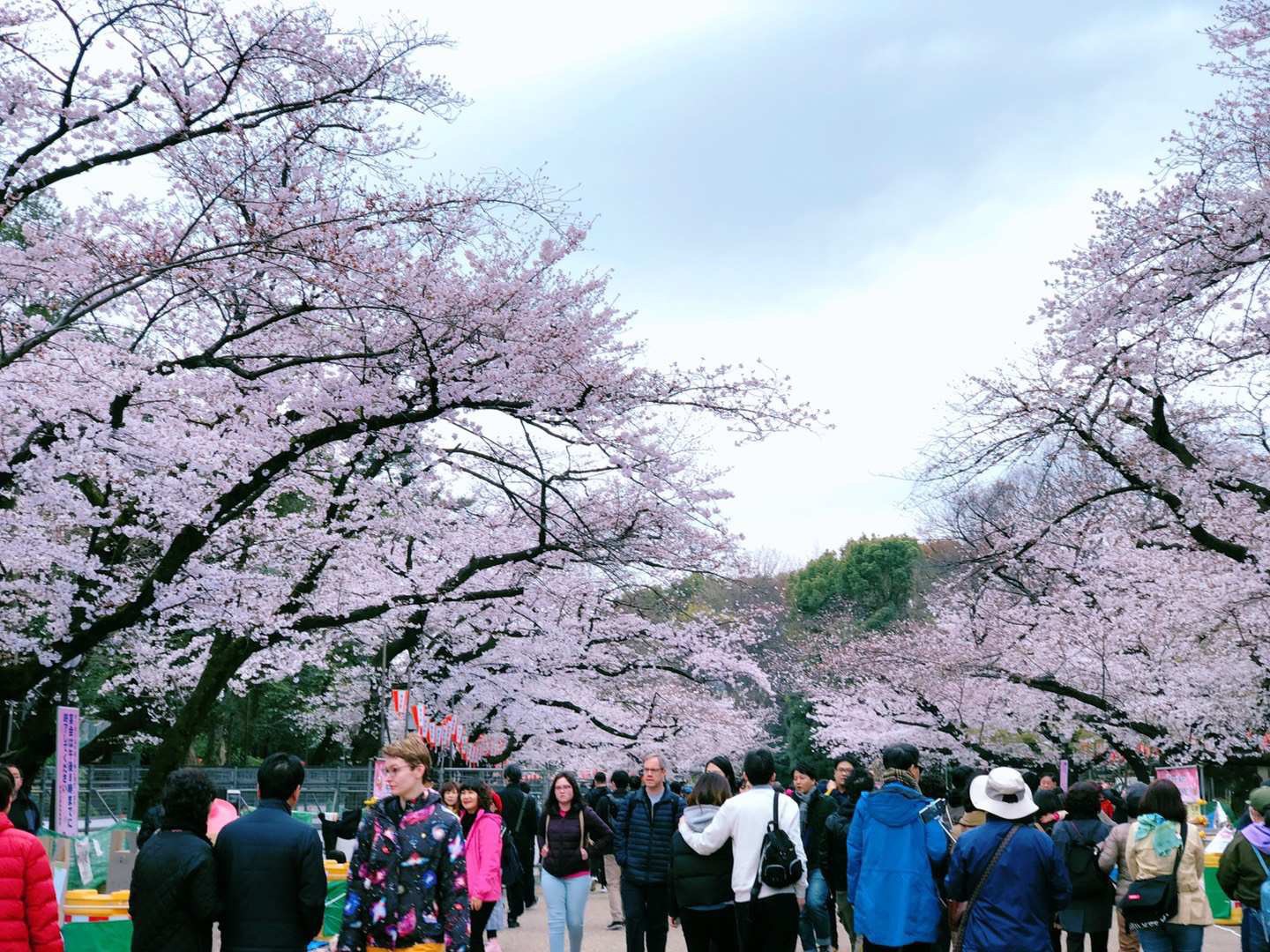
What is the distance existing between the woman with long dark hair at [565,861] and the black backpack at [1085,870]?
11.2 ft

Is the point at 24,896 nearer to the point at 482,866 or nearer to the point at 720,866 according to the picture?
the point at 720,866

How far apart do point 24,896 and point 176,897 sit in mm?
707

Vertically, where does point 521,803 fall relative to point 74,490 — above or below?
below

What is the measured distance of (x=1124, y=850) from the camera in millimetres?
7859

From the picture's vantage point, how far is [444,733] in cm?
2416

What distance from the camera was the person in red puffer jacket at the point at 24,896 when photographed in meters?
4.95

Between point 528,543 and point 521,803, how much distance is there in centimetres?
813

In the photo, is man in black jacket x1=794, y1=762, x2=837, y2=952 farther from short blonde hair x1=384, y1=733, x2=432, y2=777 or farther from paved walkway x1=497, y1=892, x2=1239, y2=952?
short blonde hair x1=384, y1=733, x2=432, y2=777

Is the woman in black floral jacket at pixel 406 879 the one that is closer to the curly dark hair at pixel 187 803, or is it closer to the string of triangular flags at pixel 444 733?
the curly dark hair at pixel 187 803

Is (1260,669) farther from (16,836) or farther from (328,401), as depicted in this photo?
(16,836)

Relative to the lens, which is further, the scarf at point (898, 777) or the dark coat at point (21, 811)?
the dark coat at point (21, 811)

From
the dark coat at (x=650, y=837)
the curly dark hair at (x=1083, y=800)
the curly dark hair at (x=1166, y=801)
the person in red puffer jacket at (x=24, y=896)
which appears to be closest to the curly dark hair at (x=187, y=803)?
the person in red puffer jacket at (x=24, y=896)

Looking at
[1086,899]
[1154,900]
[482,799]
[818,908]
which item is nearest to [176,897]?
[482,799]

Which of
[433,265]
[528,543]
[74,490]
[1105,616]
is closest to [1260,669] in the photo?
[1105,616]
